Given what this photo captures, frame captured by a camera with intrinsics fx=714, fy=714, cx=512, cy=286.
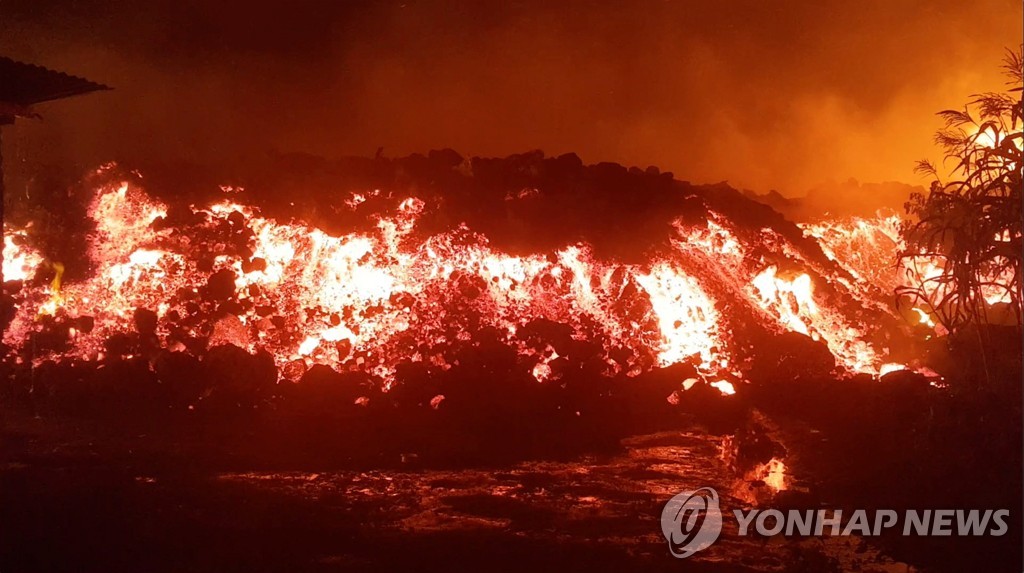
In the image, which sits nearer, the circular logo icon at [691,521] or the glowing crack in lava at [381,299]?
the circular logo icon at [691,521]

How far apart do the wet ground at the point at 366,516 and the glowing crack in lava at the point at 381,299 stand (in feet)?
14.7

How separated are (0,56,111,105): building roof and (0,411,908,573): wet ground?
593cm

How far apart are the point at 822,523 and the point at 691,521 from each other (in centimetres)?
170

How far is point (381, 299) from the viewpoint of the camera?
58.7 ft

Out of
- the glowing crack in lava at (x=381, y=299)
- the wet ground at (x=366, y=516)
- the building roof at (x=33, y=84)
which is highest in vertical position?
the building roof at (x=33, y=84)

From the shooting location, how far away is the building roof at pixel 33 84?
10281 millimetres

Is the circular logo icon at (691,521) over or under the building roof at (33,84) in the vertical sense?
under

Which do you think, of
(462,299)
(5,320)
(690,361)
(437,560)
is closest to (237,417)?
(462,299)

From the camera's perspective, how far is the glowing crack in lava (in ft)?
56.3

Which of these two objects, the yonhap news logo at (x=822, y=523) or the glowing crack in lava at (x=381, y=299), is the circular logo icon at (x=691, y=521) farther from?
the glowing crack in lava at (x=381, y=299)

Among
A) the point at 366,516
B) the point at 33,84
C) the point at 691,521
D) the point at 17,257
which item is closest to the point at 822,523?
the point at 691,521

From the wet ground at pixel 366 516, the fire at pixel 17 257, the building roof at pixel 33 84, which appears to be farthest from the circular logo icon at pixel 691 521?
the fire at pixel 17 257

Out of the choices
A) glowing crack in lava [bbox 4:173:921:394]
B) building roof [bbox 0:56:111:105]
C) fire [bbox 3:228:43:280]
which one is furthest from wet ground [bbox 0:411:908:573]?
fire [bbox 3:228:43:280]

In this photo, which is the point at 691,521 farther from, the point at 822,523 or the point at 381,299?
the point at 381,299
